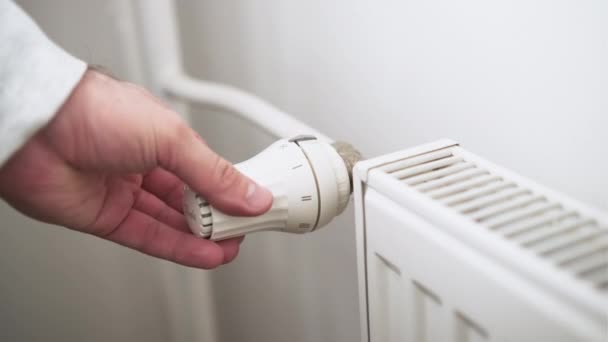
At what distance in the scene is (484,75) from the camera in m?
0.43

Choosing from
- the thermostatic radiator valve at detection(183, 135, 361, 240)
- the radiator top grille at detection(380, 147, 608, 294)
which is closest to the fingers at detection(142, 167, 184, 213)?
the thermostatic radiator valve at detection(183, 135, 361, 240)

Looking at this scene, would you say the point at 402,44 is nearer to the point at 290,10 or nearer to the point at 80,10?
the point at 290,10

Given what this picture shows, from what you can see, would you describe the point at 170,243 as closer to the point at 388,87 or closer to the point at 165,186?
the point at 165,186

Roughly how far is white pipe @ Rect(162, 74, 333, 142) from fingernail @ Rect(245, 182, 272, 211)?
0.12 m

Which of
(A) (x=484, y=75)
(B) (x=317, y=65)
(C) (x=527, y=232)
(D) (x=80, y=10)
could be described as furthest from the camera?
(D) (x=80, y=10)

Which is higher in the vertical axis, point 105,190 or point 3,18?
point 3,18

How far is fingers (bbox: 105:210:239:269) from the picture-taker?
18.6 inches

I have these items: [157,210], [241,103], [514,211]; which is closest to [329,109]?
[241,103]

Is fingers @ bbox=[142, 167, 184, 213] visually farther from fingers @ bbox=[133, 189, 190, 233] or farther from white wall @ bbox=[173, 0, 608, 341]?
white wall @ bbox=[173, 0, 608, 341]

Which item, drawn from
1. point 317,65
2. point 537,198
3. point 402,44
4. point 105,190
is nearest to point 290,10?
point 317,65

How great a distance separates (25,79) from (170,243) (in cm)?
19

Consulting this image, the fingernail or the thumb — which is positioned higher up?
the thumb

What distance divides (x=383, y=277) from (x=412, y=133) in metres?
0.18

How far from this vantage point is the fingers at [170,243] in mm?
471
